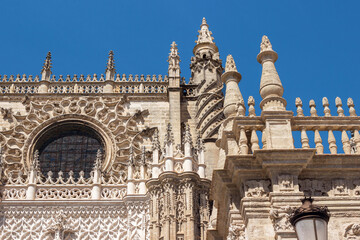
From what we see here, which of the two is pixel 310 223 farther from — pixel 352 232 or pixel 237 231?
pixel 237 231

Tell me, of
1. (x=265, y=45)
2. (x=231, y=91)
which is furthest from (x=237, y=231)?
(x=265, y=45)

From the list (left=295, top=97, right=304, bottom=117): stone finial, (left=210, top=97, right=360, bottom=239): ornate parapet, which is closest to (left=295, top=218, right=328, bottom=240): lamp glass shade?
(left=210, top=97, right=360, bottom=239): ornate parapet

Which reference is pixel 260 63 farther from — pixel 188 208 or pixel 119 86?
pixel 119 86

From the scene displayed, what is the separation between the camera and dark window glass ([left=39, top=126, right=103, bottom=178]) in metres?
20.4

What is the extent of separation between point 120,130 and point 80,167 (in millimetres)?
1872

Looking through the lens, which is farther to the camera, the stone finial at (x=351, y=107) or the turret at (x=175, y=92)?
the turret at (x=175, y=92)

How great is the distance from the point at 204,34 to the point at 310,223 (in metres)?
19.7

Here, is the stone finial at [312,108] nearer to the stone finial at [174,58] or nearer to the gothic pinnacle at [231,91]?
the gothic pinnacle at [231,91]

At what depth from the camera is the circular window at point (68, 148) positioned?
20406mm

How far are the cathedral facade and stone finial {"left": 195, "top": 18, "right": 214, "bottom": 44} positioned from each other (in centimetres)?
8

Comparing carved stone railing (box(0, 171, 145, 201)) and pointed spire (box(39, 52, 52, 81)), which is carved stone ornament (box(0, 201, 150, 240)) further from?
pointed spire (box(39, 52, 52, 81))

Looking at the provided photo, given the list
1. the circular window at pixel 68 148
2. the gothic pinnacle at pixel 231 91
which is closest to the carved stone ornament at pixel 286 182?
the gothic pinnacle at pixel 231 91

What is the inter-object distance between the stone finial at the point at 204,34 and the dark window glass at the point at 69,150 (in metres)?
6.15

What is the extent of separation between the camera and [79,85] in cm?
2262
